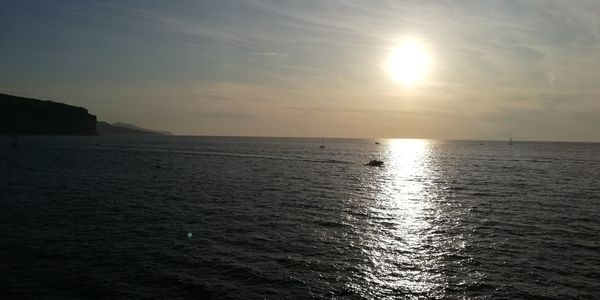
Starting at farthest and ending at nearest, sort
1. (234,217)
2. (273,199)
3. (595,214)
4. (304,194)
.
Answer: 1. (304,194)
2. (273,199)
3. (595,214)
4. (234,217)

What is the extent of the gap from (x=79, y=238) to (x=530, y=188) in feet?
226

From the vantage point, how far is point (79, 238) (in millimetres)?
30109

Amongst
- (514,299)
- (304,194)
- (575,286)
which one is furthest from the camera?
(304,194)

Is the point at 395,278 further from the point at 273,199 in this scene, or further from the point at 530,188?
the point at 530,188

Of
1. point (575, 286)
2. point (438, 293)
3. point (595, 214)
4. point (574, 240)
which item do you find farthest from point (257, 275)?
point (595, 214)

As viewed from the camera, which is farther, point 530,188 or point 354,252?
point 530,188

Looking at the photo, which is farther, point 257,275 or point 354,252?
point 354,252

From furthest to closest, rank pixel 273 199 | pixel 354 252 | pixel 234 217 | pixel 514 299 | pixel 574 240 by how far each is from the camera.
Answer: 1. pixel 273 199
2. pixel 234 217
3. pixel 574 240
4. pixel 354 252
5. pixel 514 299

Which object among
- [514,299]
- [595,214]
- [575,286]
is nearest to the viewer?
[514,299]

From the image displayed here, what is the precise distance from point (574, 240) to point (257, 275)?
2799 centimetres

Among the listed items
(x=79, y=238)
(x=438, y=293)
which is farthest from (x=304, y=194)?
(x=438, y=293)

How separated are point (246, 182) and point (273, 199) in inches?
732

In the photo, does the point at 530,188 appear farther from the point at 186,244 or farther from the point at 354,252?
the point at 186,244

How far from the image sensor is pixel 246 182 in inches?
2736
